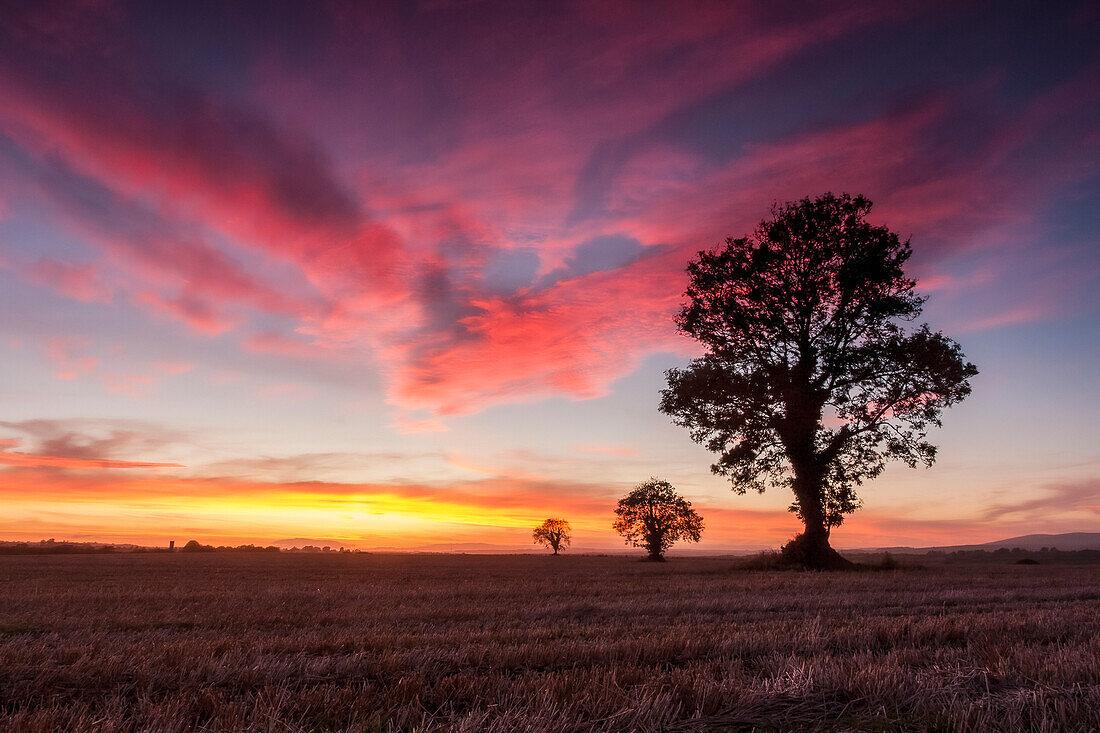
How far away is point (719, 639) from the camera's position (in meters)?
6.16

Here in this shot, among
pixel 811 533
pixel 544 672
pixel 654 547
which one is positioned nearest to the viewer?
pixel 544 672

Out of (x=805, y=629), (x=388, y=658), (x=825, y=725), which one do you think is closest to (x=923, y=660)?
(x=805, y=629)

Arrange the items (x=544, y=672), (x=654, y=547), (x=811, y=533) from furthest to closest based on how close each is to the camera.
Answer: (x=654, y=547) < (x=811, y=533) < (x=544, y=672)

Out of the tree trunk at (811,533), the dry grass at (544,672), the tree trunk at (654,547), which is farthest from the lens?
the tree trunk at (654,547)

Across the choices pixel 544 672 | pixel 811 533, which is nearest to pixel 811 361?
pixel 811 533

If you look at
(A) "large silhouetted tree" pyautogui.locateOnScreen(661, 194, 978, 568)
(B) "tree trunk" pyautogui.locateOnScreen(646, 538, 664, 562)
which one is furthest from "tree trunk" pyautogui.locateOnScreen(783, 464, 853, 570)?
(B) "tree trunk" pyautogui.locateOnScreen(646, 538, 664, 562)

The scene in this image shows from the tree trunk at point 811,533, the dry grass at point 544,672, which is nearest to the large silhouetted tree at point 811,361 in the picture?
the tree trunk at point 811,533

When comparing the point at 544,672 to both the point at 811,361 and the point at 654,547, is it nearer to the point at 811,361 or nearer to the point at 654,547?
the point at 811,361

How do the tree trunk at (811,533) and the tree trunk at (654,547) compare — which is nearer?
the tree trunk at (811,533)

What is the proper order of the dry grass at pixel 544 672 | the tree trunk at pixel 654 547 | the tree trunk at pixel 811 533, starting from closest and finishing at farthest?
the dry grass at pixel 544 672, the tree trunk at pixel 811 533, the tree trunk at pixel 654 547

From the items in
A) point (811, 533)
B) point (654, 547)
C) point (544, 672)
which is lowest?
point (654, 547)

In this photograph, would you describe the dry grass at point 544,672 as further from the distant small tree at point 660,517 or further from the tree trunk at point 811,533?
the distant small tree at point 660,517

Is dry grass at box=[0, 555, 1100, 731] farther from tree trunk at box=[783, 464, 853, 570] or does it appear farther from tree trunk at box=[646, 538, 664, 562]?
tree trunk at box=[646, 538, 664, 562]

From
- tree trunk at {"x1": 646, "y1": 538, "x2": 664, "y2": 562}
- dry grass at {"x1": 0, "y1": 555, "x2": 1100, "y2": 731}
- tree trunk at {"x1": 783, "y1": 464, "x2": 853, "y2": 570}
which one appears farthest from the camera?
tree trunk at {"x1": 646, "y1": 538, "x2": 664, "y2": 562}
